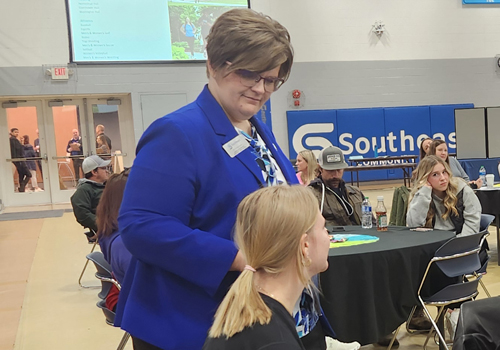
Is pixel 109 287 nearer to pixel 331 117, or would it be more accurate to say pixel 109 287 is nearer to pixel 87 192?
pixel 87 192

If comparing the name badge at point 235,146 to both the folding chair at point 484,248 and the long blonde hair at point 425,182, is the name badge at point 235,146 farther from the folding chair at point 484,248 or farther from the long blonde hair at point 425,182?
the long blonde hair at point 425,182

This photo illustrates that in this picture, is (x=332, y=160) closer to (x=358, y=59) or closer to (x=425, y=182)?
(x=425, y=182)

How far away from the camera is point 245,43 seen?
1.12 meters

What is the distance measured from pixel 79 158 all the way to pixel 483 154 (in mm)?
8450

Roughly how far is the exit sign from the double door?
0.56 meters

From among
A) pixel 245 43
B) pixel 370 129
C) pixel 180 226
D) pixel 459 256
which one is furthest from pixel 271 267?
pixel 370 129

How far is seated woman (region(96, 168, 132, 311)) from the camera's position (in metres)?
2.61

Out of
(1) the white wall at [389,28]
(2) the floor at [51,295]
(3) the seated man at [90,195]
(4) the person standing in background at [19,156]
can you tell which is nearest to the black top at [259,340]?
(2) the floor at [51,295]

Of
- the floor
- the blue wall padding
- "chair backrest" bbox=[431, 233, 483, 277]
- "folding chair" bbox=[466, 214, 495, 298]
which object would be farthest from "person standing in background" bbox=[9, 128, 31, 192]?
"chair backrest" bbox=[431, 233, 483, 277]

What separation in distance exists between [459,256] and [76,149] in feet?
32.3

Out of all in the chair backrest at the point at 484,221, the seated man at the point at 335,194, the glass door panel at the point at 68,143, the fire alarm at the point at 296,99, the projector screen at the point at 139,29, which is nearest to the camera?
the chair backrest at the point at 484,221

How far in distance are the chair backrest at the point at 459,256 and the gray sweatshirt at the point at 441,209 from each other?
0.58 metres

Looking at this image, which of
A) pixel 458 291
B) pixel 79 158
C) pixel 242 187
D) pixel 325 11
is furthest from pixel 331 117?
pixel 242 187

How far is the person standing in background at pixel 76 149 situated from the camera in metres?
11.3
